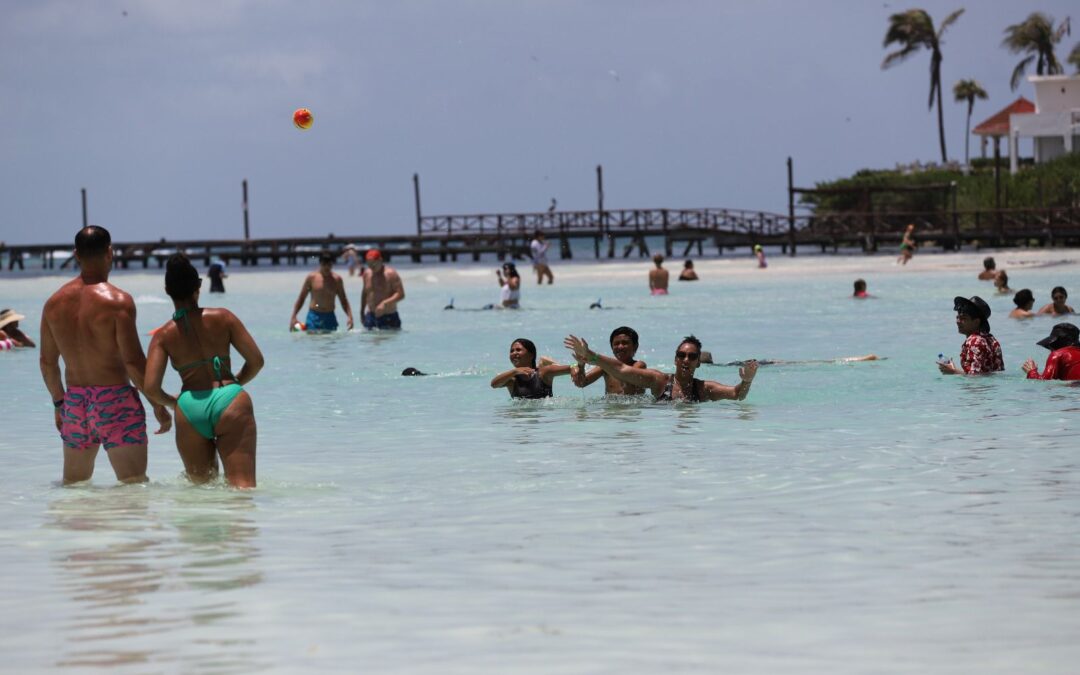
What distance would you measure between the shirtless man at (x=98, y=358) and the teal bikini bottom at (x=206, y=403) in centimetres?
14

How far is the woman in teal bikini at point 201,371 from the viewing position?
23.7 ft

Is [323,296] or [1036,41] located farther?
[1036,41]

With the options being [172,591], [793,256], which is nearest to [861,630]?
[172,591]

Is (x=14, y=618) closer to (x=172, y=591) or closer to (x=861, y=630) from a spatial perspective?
(x=172, y=591)

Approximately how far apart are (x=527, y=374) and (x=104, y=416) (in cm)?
551

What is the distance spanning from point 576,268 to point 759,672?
164 feet

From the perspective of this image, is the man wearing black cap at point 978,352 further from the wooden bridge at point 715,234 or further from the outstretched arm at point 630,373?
the wooden bridge at point 715,234

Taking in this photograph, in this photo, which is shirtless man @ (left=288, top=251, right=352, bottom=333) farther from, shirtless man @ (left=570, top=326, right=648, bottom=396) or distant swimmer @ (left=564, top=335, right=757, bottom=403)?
distant swimmer @ (left=564, top=335, right=757, bottom=403)

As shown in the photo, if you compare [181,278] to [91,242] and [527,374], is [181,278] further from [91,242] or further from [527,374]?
[527,374]

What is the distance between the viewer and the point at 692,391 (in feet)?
40.2

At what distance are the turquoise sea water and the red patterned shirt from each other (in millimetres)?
289

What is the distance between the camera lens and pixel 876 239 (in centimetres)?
5806

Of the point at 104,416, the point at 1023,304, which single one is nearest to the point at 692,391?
the point at 104,416

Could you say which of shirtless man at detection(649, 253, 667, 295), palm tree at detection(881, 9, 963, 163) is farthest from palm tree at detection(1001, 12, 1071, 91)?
shirtless man at detection(649, 253, 667, 295)
